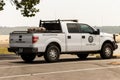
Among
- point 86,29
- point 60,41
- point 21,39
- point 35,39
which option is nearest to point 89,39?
point 86,29

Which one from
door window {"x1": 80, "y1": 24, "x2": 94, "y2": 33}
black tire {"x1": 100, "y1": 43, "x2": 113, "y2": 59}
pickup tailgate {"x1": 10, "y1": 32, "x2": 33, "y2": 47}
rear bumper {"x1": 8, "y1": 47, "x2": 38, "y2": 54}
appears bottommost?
black tire {"x1": 100, "y1": 43, "x2": 113, "y2": 59}

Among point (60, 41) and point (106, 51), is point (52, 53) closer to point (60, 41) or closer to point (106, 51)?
point (60, 41)

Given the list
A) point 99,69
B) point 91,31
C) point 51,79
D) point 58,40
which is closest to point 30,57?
point 58,40

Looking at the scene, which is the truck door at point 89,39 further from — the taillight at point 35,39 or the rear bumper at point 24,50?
the rear bumper at point 24,50

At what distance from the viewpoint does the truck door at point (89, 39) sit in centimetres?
2206

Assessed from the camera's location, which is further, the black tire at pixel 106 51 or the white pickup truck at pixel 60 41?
the black tire at pixel 106 51

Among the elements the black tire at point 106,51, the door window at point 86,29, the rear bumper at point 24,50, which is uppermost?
the door window at point 86,29

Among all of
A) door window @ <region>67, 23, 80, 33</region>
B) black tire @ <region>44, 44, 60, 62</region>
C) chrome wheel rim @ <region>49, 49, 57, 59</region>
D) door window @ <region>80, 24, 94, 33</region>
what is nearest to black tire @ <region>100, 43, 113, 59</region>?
door window @ <region>80, 24, 94, 33</region>

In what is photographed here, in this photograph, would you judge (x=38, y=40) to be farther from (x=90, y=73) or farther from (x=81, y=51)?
(x=90, y=73)

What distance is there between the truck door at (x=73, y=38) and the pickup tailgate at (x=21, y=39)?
2029 mm

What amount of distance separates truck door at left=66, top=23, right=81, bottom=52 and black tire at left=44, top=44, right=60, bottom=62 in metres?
0.90

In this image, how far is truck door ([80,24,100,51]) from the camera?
22062mm

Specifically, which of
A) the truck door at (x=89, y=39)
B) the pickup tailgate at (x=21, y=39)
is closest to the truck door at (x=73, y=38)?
the truck door at (x=89, y=39)

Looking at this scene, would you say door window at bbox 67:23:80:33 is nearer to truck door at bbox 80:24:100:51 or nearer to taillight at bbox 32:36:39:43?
truck door at bbox 80:24:100:51
